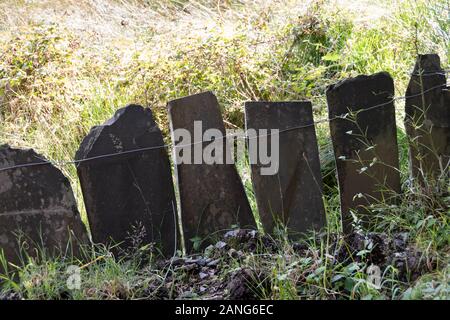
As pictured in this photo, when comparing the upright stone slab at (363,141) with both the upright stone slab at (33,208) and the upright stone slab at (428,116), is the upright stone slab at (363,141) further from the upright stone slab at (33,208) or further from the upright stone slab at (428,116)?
the upright stone slab at (33,208)

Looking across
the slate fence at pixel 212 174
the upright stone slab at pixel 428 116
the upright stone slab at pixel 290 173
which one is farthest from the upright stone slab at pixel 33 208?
the upright stone slab at pixel 428 116

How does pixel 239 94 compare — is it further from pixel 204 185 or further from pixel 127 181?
pixel 127 181

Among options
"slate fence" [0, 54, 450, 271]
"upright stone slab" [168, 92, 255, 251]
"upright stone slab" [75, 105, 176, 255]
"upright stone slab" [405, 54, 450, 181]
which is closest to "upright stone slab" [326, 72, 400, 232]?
"slate fence" [0, 54, 450, 271]

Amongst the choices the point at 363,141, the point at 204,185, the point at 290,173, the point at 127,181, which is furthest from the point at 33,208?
the point at 363,141

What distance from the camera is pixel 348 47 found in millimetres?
4910

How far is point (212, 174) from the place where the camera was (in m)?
2.84

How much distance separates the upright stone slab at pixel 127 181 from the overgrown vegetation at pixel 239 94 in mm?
91

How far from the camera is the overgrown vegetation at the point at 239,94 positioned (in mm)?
2414

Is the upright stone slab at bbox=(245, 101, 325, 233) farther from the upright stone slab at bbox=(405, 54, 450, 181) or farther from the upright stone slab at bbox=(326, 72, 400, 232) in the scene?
the upright stone slab at bbox=(405, 54, 450, 181)

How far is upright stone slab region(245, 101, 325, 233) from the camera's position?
2818 millimetres

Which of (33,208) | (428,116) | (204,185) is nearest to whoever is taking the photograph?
(33,208)

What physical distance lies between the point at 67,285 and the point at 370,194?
50.0 inches

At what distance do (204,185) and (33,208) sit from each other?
2.16ft
